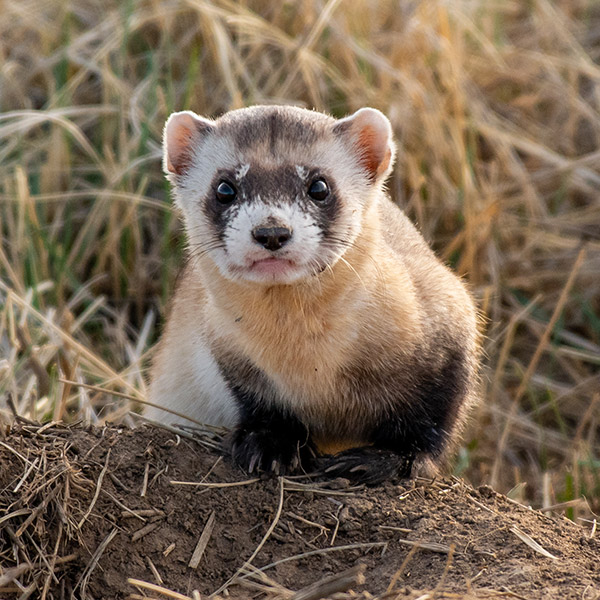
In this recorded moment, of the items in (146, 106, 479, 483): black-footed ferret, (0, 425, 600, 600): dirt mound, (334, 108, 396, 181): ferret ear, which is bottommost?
(0, 425, 600, 600): dirt mound

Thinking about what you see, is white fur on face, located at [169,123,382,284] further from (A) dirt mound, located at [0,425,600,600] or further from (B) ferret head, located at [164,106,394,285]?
(A) dirt mound, located at [0,425,600,600]

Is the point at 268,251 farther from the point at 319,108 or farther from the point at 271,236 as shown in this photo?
the point at 319,108

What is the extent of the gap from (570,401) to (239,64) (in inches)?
106

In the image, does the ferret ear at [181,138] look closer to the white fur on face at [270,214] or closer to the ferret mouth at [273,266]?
the white fur on face at [270,214]

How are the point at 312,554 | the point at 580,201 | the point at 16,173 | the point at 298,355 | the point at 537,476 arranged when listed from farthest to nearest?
the point at 580,201, the point at 16,173, the point at 537,476, the point at 298,355, the point at 312,554

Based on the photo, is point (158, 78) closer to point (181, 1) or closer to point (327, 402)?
point (181, 1)

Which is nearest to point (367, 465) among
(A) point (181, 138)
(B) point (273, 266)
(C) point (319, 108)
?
(B) point (273, 266)

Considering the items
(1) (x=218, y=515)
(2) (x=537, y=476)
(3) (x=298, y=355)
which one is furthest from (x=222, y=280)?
(2) (x=537, y=476)

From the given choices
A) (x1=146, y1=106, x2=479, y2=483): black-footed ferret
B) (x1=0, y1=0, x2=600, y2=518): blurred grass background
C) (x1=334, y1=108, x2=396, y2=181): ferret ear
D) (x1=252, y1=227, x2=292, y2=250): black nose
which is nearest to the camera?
(x1=252, y1=227, x2=292, y2=250): black nose

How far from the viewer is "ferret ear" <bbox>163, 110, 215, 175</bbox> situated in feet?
12.0

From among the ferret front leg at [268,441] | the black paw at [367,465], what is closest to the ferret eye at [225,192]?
the ferret front leg at [268,441]

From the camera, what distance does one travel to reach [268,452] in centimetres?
338

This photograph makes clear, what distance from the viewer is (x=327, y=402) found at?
351 cm

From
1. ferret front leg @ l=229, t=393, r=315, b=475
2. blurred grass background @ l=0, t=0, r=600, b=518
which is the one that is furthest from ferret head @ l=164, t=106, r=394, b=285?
blurred grass background @ l=0, t=0, r=600, b=518
